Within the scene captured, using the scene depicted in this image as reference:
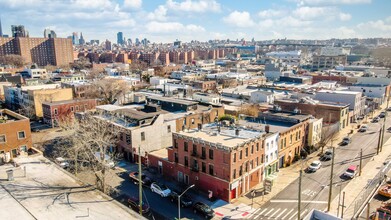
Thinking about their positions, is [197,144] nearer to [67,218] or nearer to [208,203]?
[208,203]

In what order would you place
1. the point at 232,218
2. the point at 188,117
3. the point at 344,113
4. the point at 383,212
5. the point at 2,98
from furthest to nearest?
the point at 2,98
the point at 344,113
the point at 188,117
the point at 232,218
the point at 383,212


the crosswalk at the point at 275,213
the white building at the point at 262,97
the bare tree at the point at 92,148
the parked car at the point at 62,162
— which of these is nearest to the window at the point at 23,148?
the bare tree at the point at 92,148

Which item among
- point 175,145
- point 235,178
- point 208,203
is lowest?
point 208,203

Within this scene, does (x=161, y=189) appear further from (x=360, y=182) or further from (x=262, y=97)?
(x=262, y=97)

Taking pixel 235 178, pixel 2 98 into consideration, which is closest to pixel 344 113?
pixel 235 178

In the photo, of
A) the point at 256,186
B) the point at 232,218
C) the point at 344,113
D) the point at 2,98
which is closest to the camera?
the point at 232,218

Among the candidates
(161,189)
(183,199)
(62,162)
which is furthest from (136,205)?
(62,162)
